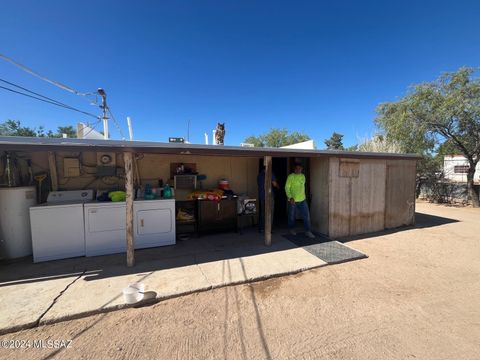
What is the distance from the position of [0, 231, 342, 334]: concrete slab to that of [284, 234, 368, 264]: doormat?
0.20m

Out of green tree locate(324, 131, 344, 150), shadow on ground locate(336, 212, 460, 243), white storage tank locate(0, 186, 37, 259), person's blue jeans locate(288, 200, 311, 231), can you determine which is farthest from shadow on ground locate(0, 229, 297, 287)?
green tree locate(324, 131, 344, 150)

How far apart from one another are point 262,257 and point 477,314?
8.98 ft

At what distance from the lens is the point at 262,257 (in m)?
3.88

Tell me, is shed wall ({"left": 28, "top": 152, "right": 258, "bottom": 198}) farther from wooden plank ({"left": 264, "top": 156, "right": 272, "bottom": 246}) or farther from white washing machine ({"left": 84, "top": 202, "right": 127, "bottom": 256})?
wooden plank ({"left": 264, "top": 156, "right": 272, "bottom": 246})

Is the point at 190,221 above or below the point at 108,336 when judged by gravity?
above

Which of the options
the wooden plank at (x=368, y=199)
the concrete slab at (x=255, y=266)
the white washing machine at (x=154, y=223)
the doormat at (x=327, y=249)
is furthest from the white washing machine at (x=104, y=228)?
the wooden plank at (x=368, y=199)

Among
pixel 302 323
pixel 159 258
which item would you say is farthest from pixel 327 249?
pixel 159 258

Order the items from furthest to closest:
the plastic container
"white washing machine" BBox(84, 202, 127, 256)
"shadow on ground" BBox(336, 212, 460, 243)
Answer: the plastic container
"shadow on ground" BBox(336, 212, 460, 243)
"white washing machine" BBox(84, 202, 127, 256)

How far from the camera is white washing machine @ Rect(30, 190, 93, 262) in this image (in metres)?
3.55

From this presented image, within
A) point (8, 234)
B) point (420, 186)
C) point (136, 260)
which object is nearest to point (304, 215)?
point (136, 260)

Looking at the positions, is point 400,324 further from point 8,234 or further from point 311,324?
point 8,234

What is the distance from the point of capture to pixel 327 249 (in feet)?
14.1

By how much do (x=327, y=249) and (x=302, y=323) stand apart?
7.44 ft

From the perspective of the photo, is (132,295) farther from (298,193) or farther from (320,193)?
(320,193)
